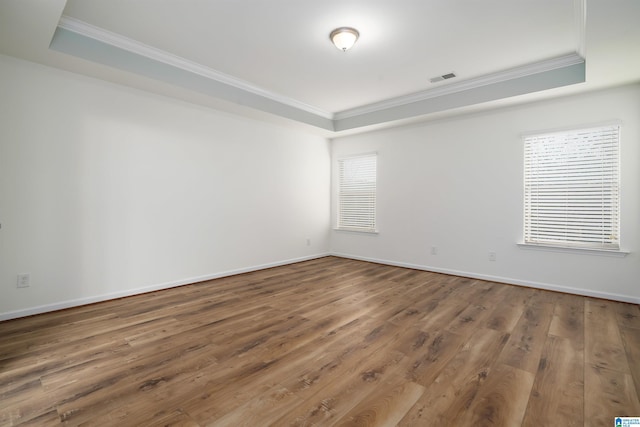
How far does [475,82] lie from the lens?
A: 4090mm

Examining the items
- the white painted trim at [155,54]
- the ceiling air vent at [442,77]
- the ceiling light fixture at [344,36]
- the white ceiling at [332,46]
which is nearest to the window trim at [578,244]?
the white ceiling at [332,46]

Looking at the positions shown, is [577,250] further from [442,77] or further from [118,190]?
[118,190]

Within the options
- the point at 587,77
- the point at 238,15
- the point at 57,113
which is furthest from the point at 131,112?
the point at 587,77

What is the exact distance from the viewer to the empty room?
6.13ft

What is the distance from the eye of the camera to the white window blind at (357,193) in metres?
5.82

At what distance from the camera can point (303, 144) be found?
19.2ft

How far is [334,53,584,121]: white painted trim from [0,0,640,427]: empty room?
3cm

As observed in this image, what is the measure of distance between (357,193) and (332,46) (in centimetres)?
322

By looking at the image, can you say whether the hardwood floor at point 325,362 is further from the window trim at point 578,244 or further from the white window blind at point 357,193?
the white window blind at point 357,193

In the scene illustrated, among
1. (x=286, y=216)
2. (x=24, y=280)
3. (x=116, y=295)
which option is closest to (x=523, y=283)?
(x=286, y=216)

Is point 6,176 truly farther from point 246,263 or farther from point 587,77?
point 587,77

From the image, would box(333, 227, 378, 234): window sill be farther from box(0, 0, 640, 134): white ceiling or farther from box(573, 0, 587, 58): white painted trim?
box(573, 0, 587, 58): white painted trim

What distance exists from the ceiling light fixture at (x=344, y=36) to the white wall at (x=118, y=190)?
2270mm

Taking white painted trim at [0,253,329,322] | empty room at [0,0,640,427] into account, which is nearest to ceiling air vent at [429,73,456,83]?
empty room at [0,0,640,427]
